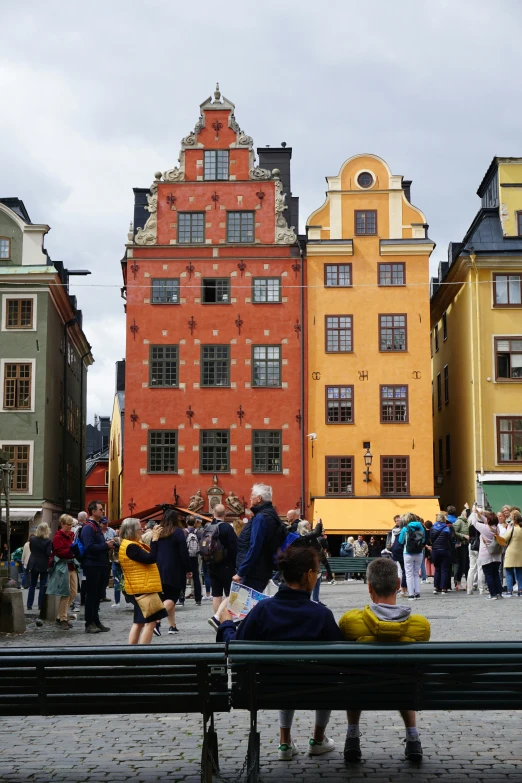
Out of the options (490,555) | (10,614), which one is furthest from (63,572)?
(490,555)

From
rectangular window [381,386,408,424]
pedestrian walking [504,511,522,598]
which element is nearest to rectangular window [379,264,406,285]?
rectangular window [381,386,408,424]

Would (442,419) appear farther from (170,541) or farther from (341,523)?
(170,541)

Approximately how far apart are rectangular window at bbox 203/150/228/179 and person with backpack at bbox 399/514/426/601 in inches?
948

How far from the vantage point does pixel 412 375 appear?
4412 centimetres

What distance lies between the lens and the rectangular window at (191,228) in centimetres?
4422

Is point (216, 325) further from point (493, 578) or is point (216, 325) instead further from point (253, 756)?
point (253, 756)

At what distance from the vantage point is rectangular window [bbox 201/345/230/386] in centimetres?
4388

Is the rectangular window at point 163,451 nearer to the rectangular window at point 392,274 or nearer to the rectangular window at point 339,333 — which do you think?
the rectangular window at point 339,333

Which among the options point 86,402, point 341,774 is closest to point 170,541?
point 341,774

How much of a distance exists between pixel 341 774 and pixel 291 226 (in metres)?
39.6

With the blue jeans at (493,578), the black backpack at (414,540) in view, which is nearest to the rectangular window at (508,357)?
the blue jeans at (493,578)

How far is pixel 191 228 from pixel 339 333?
23.6 feet

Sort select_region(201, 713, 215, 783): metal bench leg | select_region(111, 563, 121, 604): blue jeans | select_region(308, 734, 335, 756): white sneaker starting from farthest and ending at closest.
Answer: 1. select_region(111, 563, 121, 604): blue jeans
2. select_region(308, 734, 335, 756): white sneaker
3. select_region(201, 713, 215, 783): metal bench leg

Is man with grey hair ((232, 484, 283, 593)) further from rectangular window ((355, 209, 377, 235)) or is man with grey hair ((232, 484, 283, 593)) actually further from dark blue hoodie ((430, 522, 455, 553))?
rectangular window ((355, 209, 377, 235))
